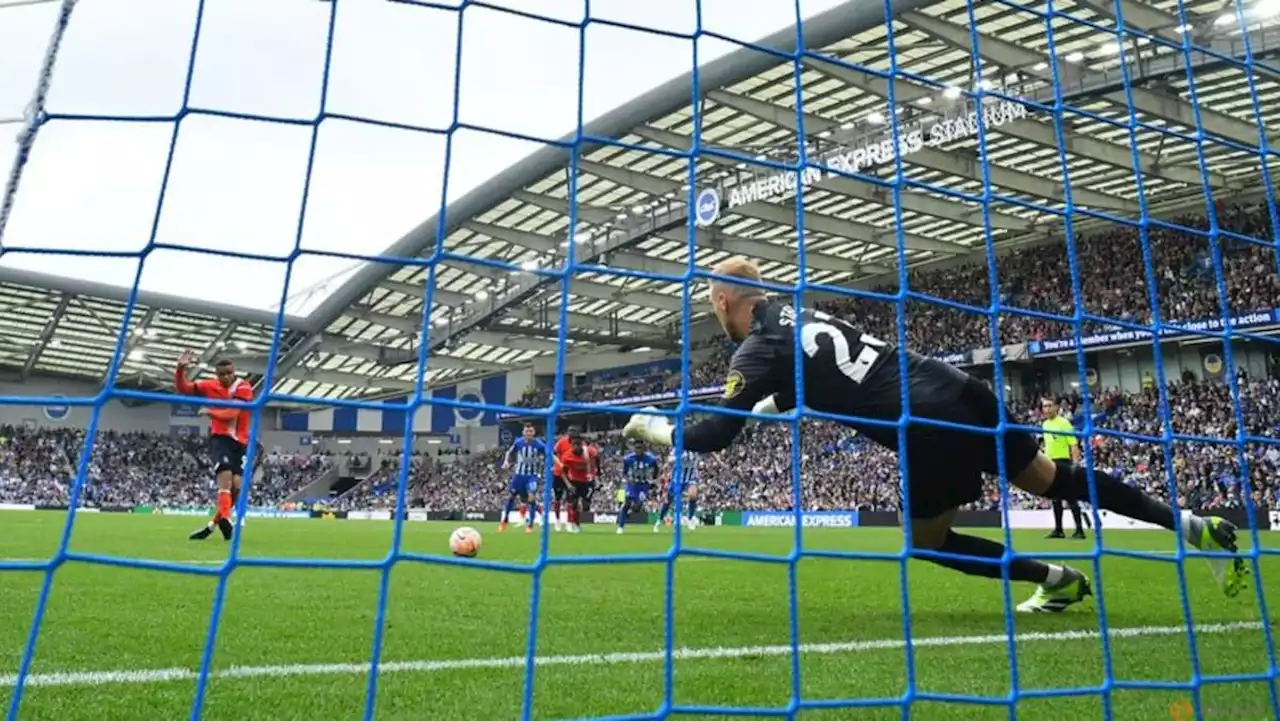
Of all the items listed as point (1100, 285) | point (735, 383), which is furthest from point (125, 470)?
point (735, 383)

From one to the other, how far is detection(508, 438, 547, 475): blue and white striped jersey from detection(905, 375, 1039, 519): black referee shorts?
1021cm

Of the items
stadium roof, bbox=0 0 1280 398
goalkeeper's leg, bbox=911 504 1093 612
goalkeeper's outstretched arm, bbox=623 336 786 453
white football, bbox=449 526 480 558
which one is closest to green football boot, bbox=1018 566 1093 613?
goalkeeper's leg, bbox=911 504 1093 612

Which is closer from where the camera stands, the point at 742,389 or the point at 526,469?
the point at 742,389

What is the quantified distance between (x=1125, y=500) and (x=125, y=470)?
41.6m

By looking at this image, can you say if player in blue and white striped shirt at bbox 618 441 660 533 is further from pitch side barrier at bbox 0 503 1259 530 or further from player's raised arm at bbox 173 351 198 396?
player's raised arm at bbox 173 351 198 396

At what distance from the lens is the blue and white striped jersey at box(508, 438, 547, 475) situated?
44.8 ft

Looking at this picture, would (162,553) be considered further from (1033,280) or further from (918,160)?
(1033,280)

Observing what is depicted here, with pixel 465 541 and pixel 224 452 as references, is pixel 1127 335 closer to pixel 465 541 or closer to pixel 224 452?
pixel 465 541

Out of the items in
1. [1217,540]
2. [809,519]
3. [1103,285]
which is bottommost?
[1217,540]

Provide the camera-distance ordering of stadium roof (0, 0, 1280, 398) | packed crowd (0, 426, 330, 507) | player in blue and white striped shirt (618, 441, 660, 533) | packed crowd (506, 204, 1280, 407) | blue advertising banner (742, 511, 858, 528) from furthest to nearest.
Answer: packed crowd (0, 426, 330, 507)
packed crowd (506, 204, 1280, 407)
blue advertising banner (742, 511, 858, 528)
stadium roof (0, 0, 1280, 398)
player in blue and white striped shirt (618, 441, 660, 533)

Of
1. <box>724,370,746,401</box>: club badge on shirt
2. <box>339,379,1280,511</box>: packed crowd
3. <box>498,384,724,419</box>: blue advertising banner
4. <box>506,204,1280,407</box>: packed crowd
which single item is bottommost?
<box>724,370,746,401</box>: club badge on shirt

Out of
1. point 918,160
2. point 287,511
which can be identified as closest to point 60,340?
point 287,511

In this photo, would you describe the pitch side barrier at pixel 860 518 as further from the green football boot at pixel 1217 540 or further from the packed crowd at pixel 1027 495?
the green football boot at pixel 1217 540

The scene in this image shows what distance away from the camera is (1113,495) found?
388 cm
